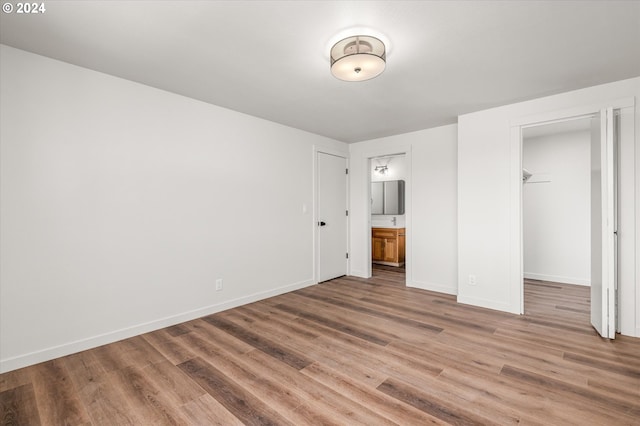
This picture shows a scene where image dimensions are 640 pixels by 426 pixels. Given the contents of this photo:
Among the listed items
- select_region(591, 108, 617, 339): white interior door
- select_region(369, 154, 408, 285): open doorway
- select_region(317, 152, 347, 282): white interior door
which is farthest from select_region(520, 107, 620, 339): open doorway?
select_region(317, 152, 347, 282): white interior door

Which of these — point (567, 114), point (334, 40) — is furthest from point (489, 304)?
point (334, 40)

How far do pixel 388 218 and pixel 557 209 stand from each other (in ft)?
10.0

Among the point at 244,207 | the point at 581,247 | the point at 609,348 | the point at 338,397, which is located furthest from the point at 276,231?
the point at 581,247

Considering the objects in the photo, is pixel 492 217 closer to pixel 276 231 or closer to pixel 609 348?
pixel 609 348

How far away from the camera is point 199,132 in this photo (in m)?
3.28

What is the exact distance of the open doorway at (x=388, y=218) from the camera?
618 centimetres

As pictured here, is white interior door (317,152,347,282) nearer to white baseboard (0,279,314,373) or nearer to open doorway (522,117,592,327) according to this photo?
white baseboard (0,279,314,373)

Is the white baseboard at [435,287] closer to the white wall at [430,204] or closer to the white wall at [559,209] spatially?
the white wall at [430,204]

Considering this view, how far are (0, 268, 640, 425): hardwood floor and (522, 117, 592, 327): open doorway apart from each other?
188 cm

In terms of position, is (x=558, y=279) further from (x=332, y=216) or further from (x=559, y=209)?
(x=332, y=216)

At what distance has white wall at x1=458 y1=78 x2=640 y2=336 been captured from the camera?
2.73 m

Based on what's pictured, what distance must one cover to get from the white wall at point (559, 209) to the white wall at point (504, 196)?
2096 mm

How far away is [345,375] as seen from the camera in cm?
210

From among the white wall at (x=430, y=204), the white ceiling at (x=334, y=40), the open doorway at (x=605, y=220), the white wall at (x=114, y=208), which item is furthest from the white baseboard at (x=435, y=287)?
the white ceiling at (x=334, y=40)
